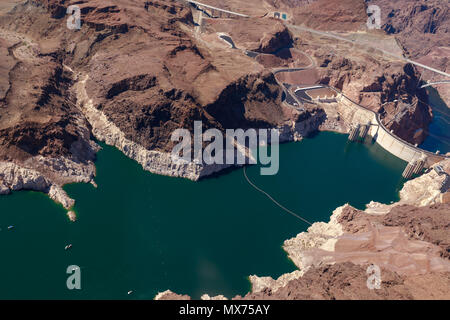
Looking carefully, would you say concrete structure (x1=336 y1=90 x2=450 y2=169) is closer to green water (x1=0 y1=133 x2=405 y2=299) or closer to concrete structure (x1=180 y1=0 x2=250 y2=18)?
green water (x1=0 y1=133 x2=405 y2=299)

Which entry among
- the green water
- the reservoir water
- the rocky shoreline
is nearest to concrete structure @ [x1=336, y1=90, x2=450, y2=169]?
the reservoir water

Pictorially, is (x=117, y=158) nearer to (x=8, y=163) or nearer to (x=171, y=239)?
(x=8, y=163)

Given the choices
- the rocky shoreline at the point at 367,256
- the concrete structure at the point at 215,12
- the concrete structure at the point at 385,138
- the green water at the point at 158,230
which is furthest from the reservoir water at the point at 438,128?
the concrete structure at the point at 215,12

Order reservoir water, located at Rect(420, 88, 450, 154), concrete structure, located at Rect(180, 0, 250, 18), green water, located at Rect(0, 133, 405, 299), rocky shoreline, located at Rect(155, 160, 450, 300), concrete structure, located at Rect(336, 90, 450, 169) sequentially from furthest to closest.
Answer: concrete structure, located at Rect(180, 0, 250, 18)
reservoir water, located at Rect(420, 88, 450, 154)
concrete structure, located at Rect(336, 90, 450, 169)
green water, located at Rect(0, 133, 405, 299)
rocky shoreline, located at Rect(155, 160, 450, 300)

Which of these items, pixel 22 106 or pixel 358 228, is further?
pixel 22 106

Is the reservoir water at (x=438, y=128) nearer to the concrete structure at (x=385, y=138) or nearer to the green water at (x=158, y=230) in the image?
the concrete structure at (x=385, y=138)

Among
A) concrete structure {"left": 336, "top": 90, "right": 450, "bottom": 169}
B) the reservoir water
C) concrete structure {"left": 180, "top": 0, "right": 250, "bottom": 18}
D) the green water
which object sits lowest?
the reservoir water

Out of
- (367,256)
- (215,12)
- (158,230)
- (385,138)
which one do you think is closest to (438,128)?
(385,138)

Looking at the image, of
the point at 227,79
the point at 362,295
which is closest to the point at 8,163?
the point at 227,79
